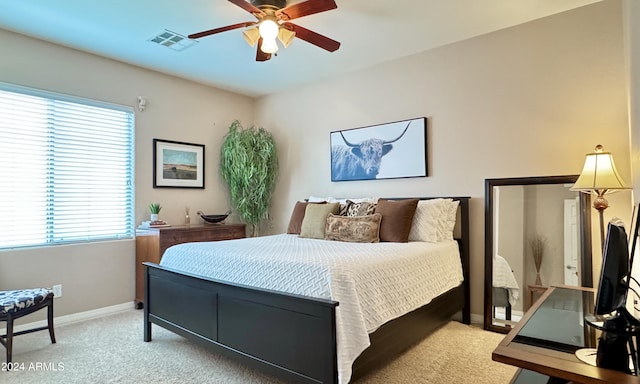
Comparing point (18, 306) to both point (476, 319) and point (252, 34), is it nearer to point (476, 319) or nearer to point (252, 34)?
point (252, 34)

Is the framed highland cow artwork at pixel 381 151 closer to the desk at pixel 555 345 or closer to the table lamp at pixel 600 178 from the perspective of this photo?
the table lamp at pixel 600 178

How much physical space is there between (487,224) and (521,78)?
135 centimetres

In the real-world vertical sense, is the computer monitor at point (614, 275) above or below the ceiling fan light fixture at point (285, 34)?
below

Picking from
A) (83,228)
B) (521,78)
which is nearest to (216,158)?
(83,228)

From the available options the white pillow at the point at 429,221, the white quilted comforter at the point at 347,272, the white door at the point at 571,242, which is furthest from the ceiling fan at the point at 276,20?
the white door at the point at 571,242

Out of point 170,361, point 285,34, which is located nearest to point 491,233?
point 285,34

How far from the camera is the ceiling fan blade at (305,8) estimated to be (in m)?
2.35

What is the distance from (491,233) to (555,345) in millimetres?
2078

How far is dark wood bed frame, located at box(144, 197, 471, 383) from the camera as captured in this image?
76.1 inches

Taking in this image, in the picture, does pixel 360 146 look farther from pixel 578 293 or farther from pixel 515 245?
pixel 578 293

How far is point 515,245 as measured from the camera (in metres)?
3.28

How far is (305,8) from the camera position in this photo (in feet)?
8.07

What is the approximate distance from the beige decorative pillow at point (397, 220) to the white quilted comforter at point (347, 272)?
0.54 feet

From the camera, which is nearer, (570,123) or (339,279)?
(339,279)
